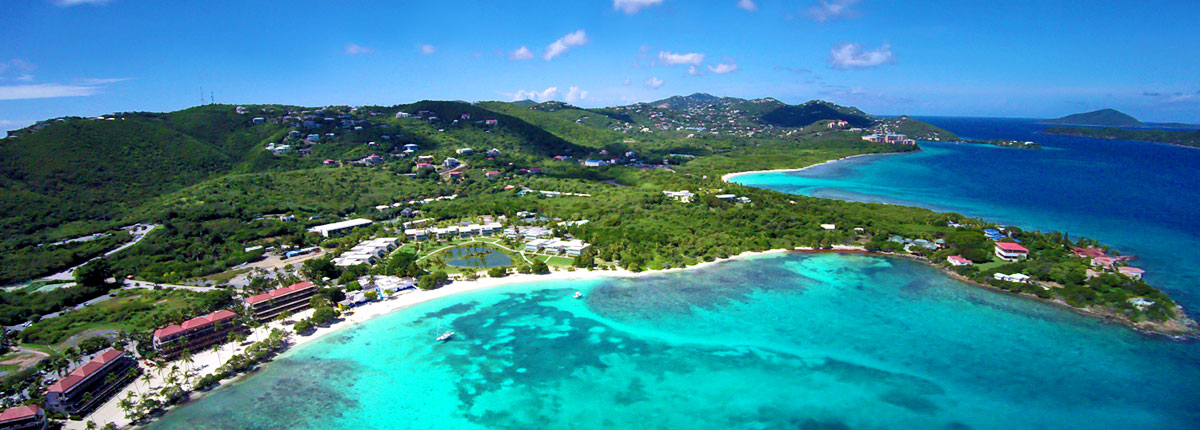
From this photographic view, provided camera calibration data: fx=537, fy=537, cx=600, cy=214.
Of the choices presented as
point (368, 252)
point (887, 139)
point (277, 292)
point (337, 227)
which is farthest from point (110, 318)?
point (887, 139)

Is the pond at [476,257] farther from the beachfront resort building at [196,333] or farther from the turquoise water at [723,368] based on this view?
the beachfront resort building at [196,333]

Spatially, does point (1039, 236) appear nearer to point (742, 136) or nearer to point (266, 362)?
point (266, 362)

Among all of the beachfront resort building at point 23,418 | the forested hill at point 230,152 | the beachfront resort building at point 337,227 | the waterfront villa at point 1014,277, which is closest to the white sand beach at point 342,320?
the beachfront resort building at point 23,418

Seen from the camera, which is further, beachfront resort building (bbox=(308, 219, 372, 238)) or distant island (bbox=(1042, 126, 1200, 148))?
distant island (bbox=(1042, 126, 1200, 148))

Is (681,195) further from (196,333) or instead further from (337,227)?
(196,333)

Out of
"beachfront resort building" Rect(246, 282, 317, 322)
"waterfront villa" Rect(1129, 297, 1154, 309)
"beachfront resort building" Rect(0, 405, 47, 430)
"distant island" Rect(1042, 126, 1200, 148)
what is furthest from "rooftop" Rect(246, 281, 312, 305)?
"distant island" Rect(1042, 126, 1200, 148)

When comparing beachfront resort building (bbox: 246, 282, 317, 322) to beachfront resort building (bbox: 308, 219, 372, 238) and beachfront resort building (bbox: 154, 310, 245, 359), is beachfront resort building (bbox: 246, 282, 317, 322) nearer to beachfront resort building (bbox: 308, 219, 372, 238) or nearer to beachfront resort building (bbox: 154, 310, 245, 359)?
beachfront resort building (bbox: 154, 310, 245, 359)

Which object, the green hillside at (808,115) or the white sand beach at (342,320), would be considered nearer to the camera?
the white sand beach at (342,320)

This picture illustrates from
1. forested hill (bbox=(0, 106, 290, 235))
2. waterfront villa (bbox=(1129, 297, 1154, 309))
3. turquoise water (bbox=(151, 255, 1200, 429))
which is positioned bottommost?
turquoise water (bbox=(151, 255, 1200, 429))
